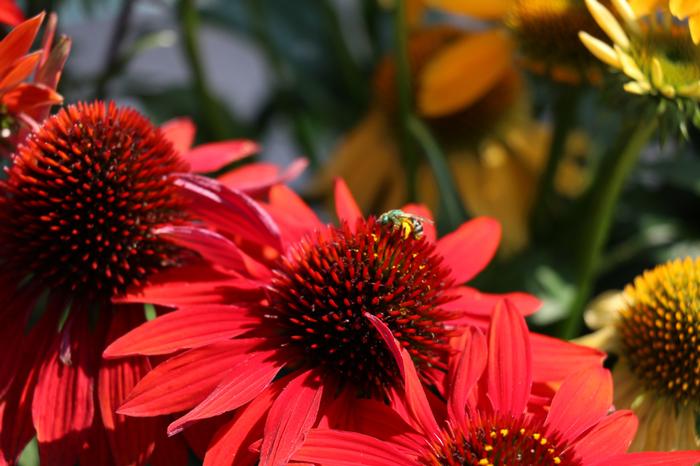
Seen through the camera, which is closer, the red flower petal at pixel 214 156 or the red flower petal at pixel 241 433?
the red flower petal at pixel 241 433

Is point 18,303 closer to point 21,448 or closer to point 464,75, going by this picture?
point 21,448

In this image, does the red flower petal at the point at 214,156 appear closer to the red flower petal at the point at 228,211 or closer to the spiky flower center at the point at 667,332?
the red flower petal at the point at 228,211

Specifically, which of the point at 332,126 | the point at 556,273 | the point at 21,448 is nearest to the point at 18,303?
the point at 21,448

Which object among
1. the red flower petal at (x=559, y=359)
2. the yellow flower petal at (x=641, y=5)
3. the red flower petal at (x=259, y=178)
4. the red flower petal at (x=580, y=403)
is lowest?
the red flower petal at (x=580, y=403)

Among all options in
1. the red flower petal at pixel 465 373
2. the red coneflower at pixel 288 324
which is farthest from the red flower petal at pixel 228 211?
the red flower petal at pixel 465 373

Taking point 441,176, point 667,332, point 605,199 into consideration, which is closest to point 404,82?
point 441,176

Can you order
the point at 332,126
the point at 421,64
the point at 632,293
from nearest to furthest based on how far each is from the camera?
the point at 632,293 < the point at 421,64 < the point at 332,126

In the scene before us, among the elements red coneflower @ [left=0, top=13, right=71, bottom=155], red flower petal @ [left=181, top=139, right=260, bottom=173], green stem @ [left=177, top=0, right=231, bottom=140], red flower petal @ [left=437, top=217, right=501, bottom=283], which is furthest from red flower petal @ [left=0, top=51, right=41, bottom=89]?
green stem @ [left=177, top=0, right=231, bottom=140]
